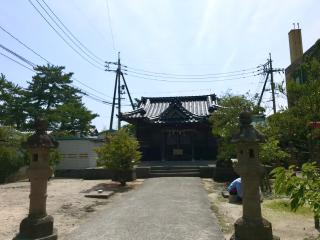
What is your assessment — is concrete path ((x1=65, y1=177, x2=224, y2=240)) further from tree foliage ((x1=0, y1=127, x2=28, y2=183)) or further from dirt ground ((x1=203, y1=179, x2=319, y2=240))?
tree foliage ((x1=0, y1=127, x2=28, y2=183))

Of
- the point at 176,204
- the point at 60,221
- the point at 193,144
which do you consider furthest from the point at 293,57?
the point at 60,221

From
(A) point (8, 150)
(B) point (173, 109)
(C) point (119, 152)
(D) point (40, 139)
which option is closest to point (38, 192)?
(D) point (40, 139)

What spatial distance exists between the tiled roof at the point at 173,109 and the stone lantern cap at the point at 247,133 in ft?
62.4

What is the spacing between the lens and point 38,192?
8.34 metres

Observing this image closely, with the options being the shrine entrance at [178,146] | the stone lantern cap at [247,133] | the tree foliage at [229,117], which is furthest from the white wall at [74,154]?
the stone lantern cap at [247,133]

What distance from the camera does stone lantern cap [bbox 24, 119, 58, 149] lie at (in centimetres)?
844

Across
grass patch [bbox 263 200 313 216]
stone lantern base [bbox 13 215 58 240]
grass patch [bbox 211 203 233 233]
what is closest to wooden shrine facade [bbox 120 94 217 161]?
grass patch [bbox 263 200 313 216]

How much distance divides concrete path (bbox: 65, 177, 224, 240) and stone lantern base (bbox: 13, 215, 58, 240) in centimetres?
49

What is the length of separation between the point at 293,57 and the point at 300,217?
21.7 metres

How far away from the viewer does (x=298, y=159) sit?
15.3 metres

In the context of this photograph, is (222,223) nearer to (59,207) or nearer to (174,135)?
(59,207)

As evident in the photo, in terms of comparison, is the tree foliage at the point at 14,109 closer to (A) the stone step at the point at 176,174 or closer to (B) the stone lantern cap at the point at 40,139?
(A) the stone step at the point at 176,174

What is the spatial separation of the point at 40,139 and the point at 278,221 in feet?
22.1

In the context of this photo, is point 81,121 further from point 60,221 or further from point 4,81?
point 60,221
